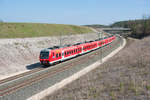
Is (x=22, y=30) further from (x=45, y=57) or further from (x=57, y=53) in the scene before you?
(x=45, y=57)

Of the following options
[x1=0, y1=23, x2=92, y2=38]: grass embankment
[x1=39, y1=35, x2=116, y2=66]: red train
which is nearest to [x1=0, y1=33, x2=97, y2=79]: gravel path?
[x1=39, y1=35, x2=116, y2=66]: red train

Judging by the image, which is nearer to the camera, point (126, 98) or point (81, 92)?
point (126, 98)

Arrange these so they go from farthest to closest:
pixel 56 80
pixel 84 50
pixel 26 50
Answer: pixel 84 50, pixel 26 50, pixel 56 80

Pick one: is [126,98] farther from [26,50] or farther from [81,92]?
[26,50]

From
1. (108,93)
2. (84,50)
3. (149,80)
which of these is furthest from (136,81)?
(84,50)

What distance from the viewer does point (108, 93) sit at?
41.0 ft

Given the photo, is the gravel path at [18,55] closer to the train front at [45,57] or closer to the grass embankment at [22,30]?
the train front at [45,57]

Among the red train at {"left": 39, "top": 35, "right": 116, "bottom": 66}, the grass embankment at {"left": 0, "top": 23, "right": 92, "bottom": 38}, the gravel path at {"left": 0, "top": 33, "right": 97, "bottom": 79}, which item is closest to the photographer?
the red train at {"left": 39, "top": 35, "right": 116, "bottom": 66}

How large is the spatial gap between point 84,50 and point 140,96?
91.8 ft

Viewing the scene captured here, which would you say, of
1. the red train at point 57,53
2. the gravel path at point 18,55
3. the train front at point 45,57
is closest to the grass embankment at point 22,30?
the gravel path at point 18,55

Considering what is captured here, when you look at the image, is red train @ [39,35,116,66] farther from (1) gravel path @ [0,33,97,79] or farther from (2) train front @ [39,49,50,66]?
(1) gravel path @ [0,33,97,79]

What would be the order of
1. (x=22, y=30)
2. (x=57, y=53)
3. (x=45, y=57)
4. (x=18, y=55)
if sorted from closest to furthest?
(x=45, y=57) → (x=57, y=53) → (x=18, y=55) → (x=22, y=30)

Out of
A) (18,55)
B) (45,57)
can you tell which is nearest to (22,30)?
(18,55)

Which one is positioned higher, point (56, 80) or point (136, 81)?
point (136, 81)
